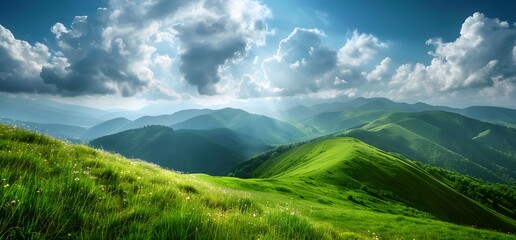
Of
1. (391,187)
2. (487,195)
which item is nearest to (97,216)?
(391,187)

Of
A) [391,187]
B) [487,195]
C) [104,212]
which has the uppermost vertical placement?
[104,212]

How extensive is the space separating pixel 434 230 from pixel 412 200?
58.1 m

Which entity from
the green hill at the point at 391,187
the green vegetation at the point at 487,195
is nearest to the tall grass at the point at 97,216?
the green hill at the point at 391,187

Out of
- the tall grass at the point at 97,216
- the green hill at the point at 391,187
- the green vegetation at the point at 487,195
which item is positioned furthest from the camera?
the green vegetation at the point at 487,195

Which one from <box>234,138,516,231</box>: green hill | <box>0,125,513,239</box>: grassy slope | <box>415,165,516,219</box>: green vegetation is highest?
<box>0,125,513,239</box>: grassy slope

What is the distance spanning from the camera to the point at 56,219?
4.29m

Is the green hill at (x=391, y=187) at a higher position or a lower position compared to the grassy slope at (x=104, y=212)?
lower

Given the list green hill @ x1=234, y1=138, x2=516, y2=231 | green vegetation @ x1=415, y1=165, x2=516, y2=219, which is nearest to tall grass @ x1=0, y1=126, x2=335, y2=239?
green hill @ x1=234, y1=138, x2=516, y2=231

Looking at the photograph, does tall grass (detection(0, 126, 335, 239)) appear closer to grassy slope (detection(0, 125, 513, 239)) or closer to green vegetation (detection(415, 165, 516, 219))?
grassy slope (detection(0, 125, 513, 239))

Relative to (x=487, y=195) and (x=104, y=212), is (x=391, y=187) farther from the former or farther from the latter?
(x=487, y=195)

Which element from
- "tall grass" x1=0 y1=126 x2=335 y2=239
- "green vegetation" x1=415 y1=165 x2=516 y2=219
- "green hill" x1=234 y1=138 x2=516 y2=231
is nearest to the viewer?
"tall grass" x1=0 y1=126 x2=335 y2=239

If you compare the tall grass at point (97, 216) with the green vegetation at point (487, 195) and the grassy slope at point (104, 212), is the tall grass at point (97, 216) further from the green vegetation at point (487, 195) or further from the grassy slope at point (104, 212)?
the green vegetation at point (487, 195)

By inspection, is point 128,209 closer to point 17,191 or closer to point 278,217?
point 17,191

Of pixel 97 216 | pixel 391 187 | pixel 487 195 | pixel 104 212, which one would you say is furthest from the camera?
pixel 487 195
